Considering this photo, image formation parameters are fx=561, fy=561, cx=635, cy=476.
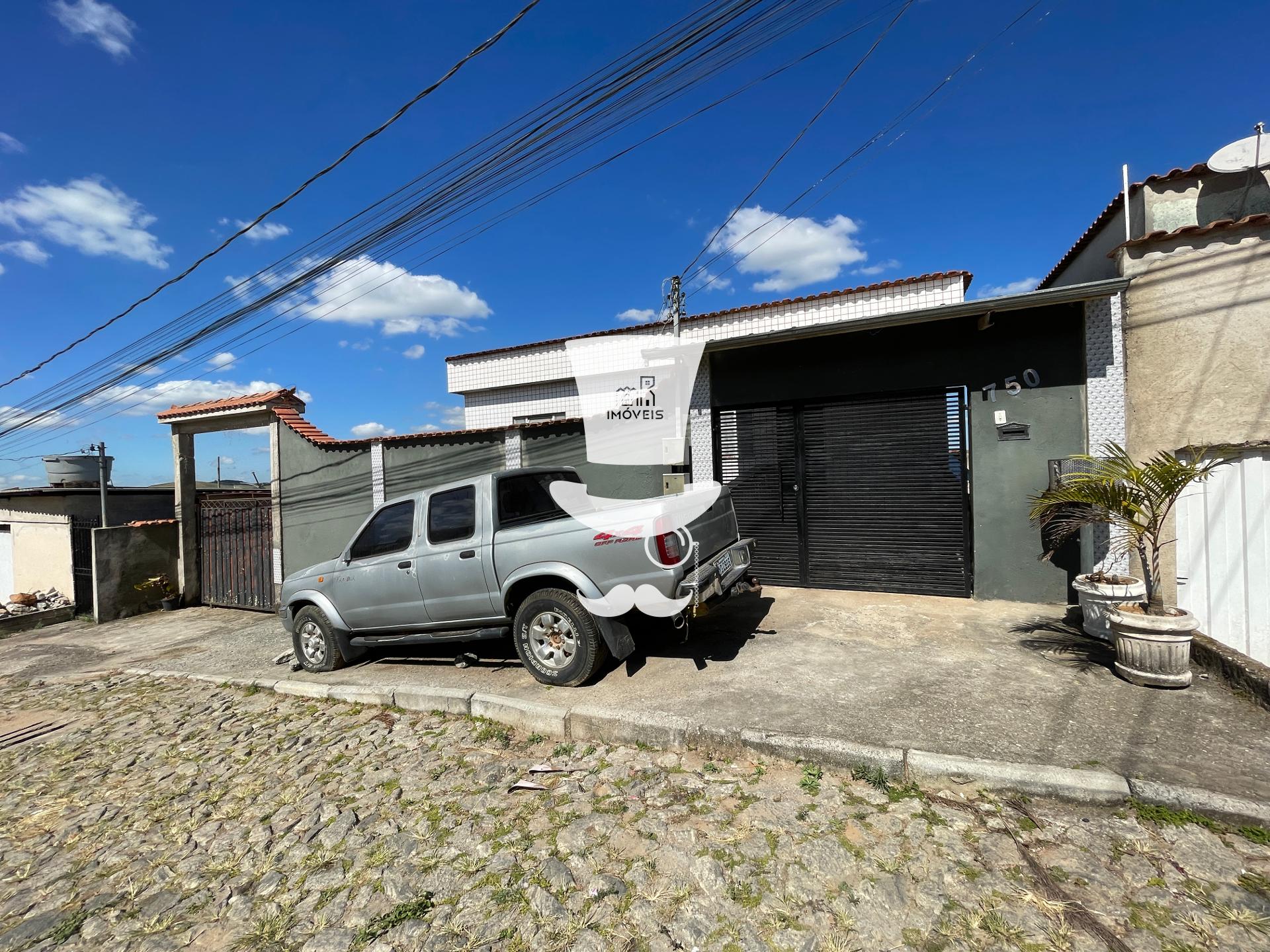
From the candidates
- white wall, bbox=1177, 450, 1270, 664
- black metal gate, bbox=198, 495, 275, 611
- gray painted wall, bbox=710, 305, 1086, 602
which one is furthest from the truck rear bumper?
black metal gate, bbox=198, 495, 275, 611

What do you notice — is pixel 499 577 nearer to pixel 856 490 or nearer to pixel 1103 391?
pixel 856 490

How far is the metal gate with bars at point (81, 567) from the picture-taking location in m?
10.8

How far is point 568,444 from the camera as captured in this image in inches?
327

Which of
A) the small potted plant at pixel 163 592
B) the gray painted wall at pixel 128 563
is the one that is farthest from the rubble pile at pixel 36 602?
the small potted plant at pixel 163 592

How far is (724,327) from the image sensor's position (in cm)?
1489

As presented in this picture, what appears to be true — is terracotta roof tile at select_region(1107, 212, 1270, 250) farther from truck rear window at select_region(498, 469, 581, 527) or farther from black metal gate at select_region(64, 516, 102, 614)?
black metal gate at select_region(64, 516, 102, 614)

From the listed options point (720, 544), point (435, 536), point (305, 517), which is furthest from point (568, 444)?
point (305, 517)

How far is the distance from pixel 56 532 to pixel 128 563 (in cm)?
216

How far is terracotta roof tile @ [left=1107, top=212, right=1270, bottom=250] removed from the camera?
5.16 m

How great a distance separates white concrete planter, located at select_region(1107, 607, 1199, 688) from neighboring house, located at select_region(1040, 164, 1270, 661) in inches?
45.4

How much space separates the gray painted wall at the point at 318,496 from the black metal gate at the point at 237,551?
541mm

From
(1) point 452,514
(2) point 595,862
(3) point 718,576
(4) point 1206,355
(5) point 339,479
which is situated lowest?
(2) point 595,862

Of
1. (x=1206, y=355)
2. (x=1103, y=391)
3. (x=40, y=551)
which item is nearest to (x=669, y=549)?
(x=1103, y=391)

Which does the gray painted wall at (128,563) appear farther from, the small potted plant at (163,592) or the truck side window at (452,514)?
the truck side window at (452,514)
